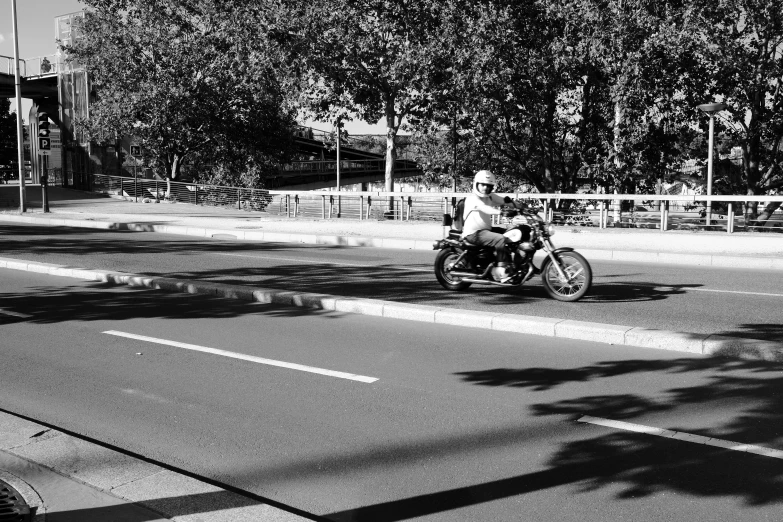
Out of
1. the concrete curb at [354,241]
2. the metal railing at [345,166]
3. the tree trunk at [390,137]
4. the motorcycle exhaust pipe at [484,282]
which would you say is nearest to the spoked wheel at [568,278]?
the motorcycle exhaust pipe at [484,282]

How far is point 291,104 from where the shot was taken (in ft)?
103

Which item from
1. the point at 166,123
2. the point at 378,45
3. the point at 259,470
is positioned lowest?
the point at 259,470

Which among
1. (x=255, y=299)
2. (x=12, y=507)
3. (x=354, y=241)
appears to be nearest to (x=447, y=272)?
(x=255, y=299)

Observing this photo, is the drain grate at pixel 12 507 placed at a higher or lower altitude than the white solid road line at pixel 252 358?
lower

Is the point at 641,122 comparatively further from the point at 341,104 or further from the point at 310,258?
the point at 310,258

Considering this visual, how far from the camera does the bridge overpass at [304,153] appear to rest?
44.8 meters

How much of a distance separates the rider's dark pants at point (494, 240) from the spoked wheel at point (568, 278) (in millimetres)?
559

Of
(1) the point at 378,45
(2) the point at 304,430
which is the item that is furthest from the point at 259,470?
(1) the point at 378,45

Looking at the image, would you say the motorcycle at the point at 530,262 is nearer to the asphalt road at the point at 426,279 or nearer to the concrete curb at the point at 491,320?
the asphalt road at the point at 426,279

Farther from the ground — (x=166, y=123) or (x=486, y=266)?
(x=166, y=123)

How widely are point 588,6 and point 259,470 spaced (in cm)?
2355

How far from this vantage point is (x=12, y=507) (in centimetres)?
385

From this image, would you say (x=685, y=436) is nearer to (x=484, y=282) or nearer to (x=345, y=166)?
(x=484, y=282)

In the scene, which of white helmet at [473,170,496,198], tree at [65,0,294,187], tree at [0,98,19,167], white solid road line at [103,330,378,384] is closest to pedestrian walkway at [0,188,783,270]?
tree at [65,0,294,187]
